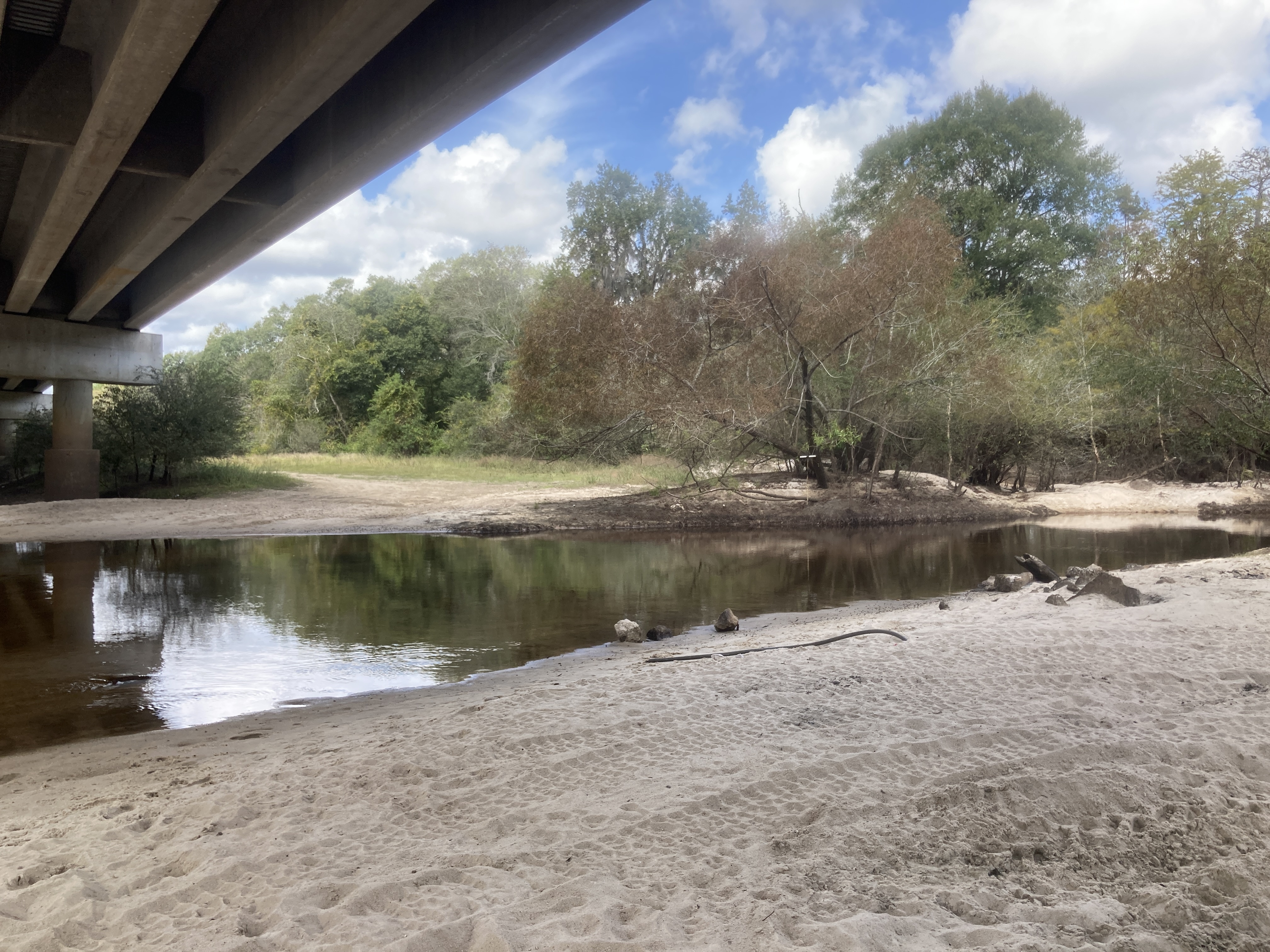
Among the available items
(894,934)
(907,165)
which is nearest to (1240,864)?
(894,934)

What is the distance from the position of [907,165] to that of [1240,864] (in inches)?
1515

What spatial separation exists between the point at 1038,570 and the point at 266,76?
10045mm

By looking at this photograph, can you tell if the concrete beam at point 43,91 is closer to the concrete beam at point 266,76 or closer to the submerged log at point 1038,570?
the concrete beam at point 266,76

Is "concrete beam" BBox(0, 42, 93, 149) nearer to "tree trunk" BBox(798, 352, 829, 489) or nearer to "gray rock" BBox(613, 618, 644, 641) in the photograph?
"gray rock" BBox(613, 618, 644, 641)

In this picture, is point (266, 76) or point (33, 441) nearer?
point (266, 76)

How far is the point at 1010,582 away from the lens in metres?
9.68

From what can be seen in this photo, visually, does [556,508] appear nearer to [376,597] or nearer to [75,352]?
[376,597]

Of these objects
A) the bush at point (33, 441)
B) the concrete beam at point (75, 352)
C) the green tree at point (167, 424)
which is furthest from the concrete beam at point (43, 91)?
the bush at point (33, 441)

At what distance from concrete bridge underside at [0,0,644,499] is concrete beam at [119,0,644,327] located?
0.07 feet

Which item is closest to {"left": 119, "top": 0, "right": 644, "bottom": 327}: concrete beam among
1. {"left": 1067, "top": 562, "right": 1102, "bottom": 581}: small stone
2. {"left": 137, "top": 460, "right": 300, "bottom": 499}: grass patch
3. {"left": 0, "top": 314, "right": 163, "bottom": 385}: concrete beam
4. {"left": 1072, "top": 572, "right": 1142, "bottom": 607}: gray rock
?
{"left": 1072, "top": 572, "right": 1142, "bottom": 607}: gray rock

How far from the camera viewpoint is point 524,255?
48906 millimetres

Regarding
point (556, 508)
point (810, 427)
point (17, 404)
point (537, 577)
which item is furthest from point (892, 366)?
point (17, 404)

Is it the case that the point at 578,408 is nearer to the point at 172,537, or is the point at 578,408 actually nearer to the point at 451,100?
the point at 172,537

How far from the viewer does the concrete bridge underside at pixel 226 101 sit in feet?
20.8
